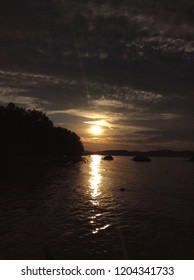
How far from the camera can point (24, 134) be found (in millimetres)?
131250

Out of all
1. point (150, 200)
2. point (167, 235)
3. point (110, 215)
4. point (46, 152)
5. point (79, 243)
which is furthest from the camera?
point (46, 152)

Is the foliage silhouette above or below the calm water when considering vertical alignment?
above

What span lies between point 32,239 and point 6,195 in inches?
856

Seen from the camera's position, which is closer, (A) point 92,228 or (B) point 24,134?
(A) point 92,228

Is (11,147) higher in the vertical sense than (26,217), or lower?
higher

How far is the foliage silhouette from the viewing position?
386 feet

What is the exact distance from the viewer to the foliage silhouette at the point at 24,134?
117750 mm

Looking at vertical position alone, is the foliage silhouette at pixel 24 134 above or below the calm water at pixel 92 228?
above

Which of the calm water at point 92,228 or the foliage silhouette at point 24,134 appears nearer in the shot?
the calm water at point 92,228

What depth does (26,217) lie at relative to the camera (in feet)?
98.1

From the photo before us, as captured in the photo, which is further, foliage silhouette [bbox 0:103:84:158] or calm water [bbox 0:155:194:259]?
foliage silhouette [bbox 0:103:84:158]

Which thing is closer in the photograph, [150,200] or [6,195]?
[6,195]
